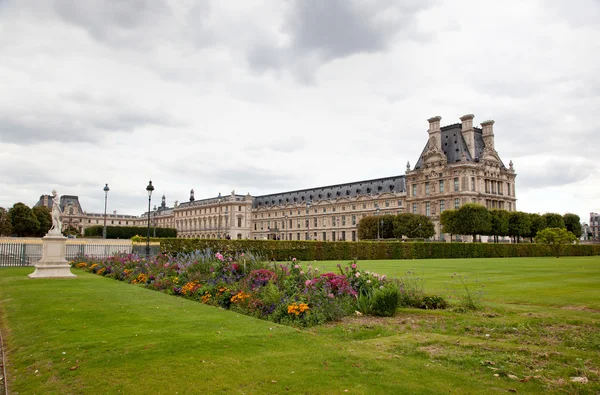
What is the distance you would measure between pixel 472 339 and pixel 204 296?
7180mm

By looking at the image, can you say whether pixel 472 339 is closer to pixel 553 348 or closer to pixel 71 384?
pixel 553 348

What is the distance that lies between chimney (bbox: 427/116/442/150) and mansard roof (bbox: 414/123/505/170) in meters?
1.14

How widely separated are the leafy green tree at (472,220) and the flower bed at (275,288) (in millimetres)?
57945

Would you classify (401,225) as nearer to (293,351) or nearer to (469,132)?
(469,132)

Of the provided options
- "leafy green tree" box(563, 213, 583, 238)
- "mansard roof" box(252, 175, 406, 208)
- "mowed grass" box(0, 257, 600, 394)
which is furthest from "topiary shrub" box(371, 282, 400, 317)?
"mansard roof" box(252, 175, 406, 208)

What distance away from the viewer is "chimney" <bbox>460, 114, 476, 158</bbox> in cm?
7975

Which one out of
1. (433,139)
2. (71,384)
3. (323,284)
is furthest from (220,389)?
(433,139)

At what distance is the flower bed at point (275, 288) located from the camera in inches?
375

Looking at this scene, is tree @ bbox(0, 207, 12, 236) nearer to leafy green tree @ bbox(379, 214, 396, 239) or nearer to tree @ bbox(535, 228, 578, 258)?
leafy green tree @ bbox(379, 214, 396, 239)

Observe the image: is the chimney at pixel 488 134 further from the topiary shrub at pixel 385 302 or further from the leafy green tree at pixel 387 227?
the topiary shrub at pixel 385 302

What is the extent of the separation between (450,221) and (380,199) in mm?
29681

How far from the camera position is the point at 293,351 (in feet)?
22.0

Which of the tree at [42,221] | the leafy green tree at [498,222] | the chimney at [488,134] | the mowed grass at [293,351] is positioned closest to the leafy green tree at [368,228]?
the leafy green tree at [498,222]

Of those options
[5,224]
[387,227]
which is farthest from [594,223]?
[5,224]
